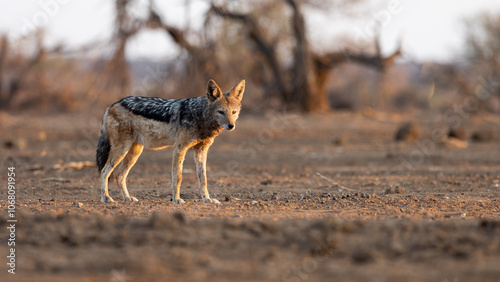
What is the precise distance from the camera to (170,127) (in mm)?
9211

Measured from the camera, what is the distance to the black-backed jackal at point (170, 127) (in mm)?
9094

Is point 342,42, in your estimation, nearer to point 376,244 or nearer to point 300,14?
point 300,14

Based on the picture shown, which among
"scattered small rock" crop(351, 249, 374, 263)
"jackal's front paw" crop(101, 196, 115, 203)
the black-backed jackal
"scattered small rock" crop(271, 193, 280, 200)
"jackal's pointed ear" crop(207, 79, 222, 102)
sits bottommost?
"scattered small rock" crop(351, 249, 374, 263)

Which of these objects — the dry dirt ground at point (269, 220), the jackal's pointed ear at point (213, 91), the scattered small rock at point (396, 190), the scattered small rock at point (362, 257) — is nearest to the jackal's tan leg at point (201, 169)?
the dry dirt ground at point (269, 220)

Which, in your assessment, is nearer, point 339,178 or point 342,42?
point 339,178

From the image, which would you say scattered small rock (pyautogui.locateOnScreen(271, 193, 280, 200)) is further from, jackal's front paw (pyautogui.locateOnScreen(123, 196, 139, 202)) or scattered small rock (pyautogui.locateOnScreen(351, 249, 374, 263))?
scattered small rock (pyautogui.locateOnScreen(351, 249, 374, 263))

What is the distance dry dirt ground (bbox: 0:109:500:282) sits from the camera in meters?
5.25

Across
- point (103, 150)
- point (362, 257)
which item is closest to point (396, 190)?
point (103, 150)

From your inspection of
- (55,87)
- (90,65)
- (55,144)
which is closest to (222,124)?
(55,144)

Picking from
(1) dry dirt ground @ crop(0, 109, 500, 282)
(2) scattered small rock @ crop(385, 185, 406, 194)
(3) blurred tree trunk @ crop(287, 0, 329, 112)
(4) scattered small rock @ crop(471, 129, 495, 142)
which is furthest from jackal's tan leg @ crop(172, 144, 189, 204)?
(3) blurred tree trunk @ crop(287, 0, 329, 112)

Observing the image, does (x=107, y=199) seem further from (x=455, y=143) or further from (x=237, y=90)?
(x=455, y=143)

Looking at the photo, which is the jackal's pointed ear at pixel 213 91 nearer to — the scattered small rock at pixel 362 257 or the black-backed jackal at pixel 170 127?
the black-backed jackal at pixel 170 127

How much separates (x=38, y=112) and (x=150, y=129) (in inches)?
917

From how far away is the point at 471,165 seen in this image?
14367 mm
